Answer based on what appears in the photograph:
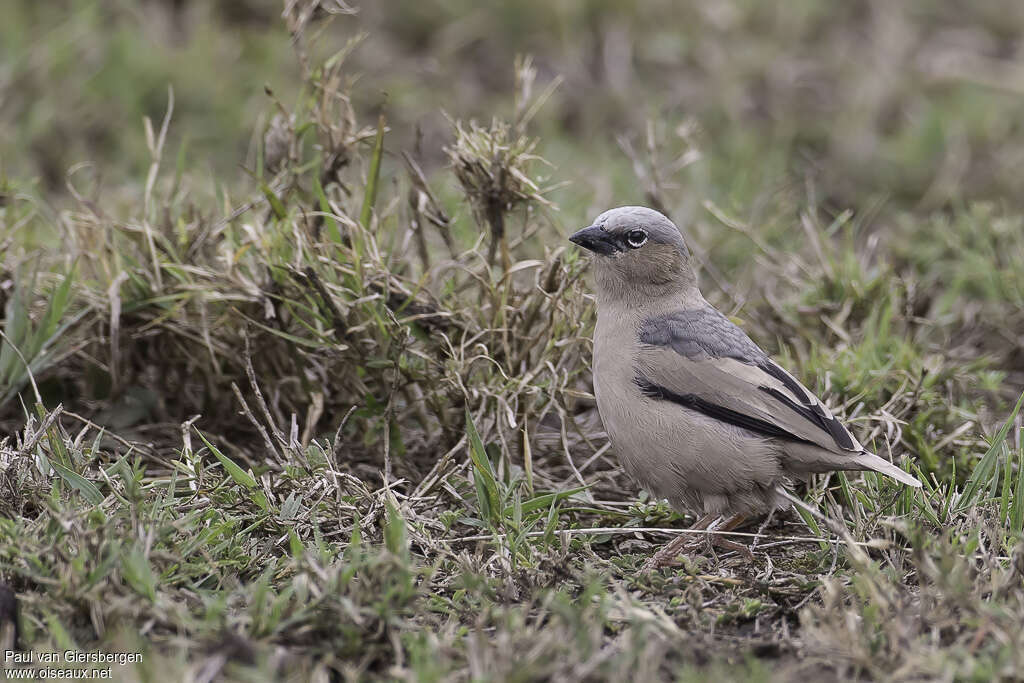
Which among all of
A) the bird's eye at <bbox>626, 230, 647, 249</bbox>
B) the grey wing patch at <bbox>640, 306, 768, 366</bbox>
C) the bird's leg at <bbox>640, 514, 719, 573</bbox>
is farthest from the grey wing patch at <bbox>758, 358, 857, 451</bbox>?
the bird's eye at <bbox>626, 230, 647, 249</bbox>

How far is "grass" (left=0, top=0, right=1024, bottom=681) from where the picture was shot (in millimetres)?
2979

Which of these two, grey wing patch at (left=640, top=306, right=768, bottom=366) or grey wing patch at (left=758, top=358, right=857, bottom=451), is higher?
grey wing patch at (left=640, top=306, right=768, bottom=366)

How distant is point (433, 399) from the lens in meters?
4.16

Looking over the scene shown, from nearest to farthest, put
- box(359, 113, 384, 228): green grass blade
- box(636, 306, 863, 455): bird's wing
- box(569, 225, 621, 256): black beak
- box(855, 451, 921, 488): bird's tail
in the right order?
1. box(855, 451, 921, 488): bird's tail
2. box(636, 306, 863, 455): bird's wing
3. box(569, 225, 621, 256): black beak
4. box(359, 113, 384, 228): green grass blade

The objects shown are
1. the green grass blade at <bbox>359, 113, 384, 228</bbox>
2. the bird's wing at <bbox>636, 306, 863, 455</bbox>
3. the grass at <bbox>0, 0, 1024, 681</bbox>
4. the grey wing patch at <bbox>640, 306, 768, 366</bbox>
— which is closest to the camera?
the grass at <bbox>0, 0, 1024, 681</bbox>

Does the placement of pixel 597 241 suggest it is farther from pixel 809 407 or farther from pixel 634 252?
pixel 809 407

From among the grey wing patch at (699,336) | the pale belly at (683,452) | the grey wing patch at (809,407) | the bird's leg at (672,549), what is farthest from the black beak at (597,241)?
the bird's leg at (672,549)

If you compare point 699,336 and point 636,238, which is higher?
point 636,238

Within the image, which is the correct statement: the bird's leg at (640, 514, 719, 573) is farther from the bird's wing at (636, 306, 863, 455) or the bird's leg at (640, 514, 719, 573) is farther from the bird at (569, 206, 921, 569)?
the bird's wing at (636, 306, 863, 455)

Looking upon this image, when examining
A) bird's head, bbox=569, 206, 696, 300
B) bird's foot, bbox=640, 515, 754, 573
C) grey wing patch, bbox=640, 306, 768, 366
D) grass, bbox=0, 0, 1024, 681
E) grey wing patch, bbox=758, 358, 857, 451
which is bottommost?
bird's foot, bbox=640, 515, 754, 573

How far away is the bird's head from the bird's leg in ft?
2.81

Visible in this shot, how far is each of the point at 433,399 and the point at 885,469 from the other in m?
1.58

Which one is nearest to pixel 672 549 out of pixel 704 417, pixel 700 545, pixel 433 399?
pixel 700 545

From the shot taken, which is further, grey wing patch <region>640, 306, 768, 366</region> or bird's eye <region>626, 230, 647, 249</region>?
bird's eye <region>626, 230, 647, 249</region>
